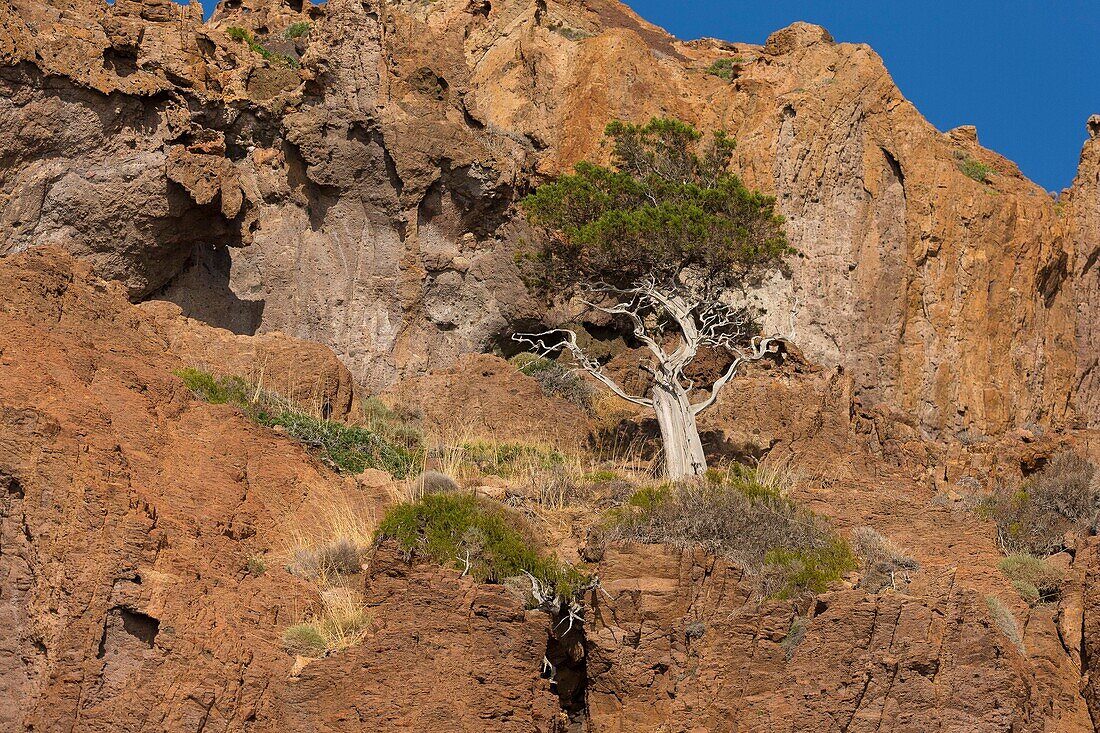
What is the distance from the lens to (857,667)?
576 inches

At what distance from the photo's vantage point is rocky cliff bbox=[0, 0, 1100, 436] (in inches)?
907

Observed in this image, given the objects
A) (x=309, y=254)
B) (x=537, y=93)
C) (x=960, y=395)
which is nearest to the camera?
(x=309, y=254)

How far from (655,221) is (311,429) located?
21.0 feet

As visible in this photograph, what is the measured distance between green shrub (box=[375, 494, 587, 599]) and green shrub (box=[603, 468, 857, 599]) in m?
0.76

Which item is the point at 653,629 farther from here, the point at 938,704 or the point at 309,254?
the point at 309,254

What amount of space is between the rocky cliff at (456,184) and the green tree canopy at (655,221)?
5.65 ft

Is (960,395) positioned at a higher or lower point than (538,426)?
higher

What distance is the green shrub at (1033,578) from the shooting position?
16.7 meters

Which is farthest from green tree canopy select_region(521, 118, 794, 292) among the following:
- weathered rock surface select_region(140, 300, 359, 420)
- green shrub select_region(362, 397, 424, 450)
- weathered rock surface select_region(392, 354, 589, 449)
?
weathered rock surface select_region(140, 300, 359, 420)

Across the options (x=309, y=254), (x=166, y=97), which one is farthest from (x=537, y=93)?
(x=166, y=97)

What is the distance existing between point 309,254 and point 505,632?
40.3 feet

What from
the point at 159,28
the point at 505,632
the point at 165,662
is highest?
the point at 159,28

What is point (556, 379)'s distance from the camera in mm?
26297

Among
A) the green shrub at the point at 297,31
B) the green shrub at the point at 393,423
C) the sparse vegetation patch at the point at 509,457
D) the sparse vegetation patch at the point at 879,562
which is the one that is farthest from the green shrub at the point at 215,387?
the green shrub at the point at 297,31
